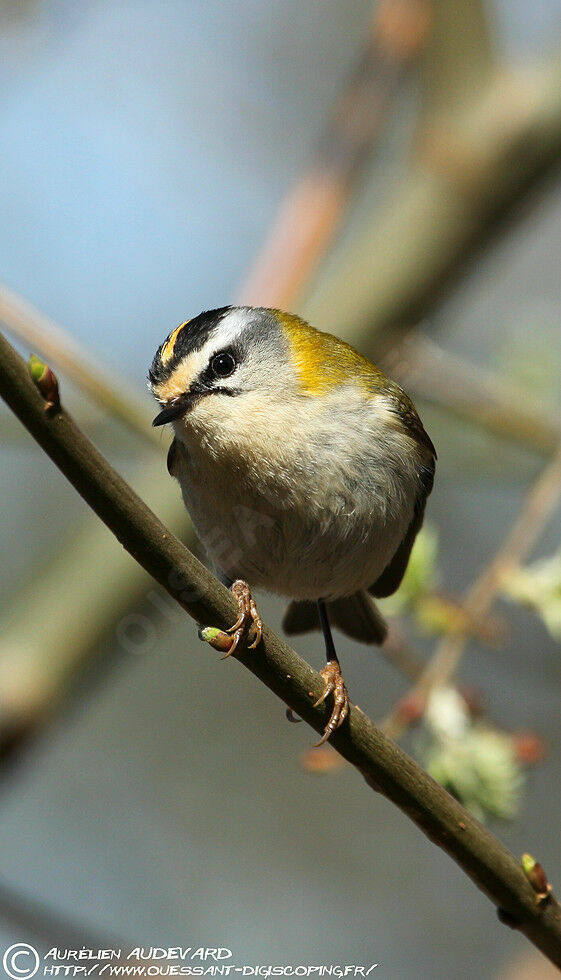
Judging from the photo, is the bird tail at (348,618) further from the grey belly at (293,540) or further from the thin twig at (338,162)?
the thin twig at (338,162)

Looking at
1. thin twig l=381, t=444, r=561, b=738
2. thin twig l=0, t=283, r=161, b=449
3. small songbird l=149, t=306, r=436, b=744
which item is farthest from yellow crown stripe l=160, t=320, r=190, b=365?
thin twig l=381, t=444, r=561, b=738

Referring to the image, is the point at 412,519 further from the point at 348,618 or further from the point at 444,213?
the point at 444,213

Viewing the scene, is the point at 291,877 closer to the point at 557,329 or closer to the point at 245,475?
the point at 557,329

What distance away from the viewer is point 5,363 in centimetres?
150

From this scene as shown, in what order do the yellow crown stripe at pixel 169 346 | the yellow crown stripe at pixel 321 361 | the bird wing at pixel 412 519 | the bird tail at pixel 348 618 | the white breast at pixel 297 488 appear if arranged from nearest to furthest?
1. the white breast at pixel 297 488
2. the yellow crown stripe at pixel 169 346
3. the yellow crown stripe at pixel 321 361
4. the bird wing at pixel 412 519
5. the bird tail at pixel 348 618

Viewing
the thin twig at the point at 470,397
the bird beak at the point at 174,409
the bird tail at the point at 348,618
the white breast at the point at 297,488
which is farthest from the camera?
the thin twig at the point at 470,397

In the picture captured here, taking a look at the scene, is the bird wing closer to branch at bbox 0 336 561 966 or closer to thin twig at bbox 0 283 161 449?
thin twig at bbox 0 283 161 449

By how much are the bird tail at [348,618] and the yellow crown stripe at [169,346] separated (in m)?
1.09

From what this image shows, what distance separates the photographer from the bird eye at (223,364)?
284cm

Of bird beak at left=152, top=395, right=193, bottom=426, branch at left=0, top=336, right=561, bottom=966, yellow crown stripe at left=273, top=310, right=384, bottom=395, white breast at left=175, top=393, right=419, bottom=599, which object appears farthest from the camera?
yellow crown stripe at left=273, top=310, right=384, bottom=395

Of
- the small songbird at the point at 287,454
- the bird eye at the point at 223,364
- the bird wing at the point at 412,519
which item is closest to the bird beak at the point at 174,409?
the small songbird at the point at 287,454

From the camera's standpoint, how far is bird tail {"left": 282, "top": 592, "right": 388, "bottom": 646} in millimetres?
3506

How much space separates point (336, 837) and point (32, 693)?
3.89 metres

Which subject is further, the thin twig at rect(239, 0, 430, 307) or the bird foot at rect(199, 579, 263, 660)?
the thin twig at rect(239, 0, 430, 307)
